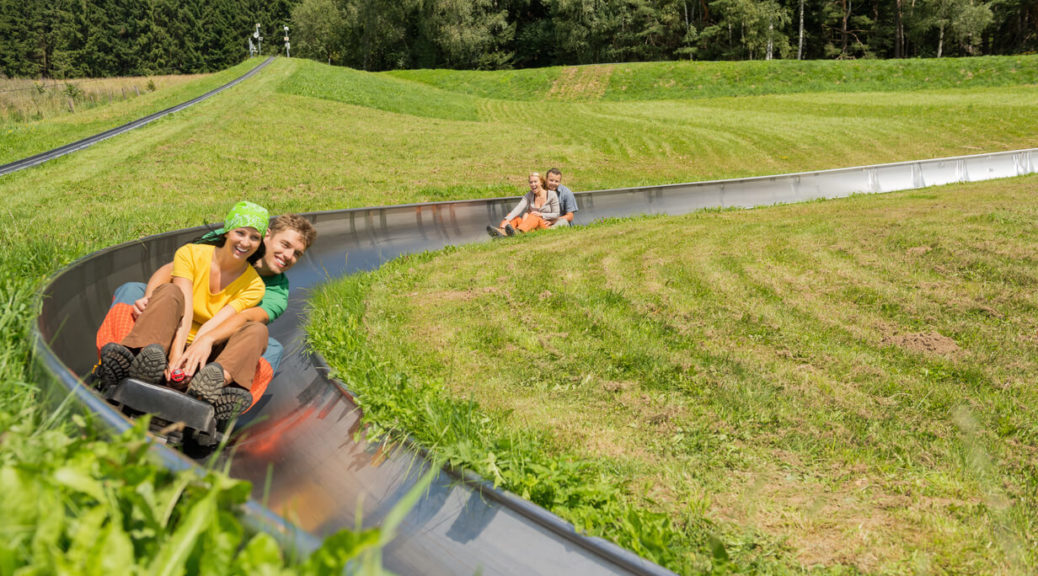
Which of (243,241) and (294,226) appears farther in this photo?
(294,226)

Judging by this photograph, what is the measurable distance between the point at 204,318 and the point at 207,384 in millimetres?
833

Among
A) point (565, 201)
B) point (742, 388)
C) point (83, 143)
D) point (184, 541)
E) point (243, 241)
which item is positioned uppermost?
point (83, 143)

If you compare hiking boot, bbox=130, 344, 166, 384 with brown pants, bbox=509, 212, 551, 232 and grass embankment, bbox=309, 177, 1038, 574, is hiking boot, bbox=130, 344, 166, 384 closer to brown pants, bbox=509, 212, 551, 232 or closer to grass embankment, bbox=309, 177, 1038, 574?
grass embankment, bbox=309, 177, 1038, 574

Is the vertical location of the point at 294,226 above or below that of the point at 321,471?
above

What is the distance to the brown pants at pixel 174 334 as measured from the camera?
361 centimetres

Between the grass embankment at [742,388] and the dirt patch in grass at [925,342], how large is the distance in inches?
0.9

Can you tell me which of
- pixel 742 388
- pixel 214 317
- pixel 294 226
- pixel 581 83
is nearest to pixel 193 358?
pixel 214 317

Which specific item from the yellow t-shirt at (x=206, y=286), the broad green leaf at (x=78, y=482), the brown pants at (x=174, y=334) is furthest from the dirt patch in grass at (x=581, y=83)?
the broad green leaf at (x=78, y=482)

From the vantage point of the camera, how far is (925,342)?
4.94m

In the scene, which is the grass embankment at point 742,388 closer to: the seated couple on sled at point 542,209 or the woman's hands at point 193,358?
the woman's hands at point 193,358

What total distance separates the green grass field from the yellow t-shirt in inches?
30.8

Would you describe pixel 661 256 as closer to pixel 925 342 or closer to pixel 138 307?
pixel 925 342

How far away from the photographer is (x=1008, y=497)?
3062mm

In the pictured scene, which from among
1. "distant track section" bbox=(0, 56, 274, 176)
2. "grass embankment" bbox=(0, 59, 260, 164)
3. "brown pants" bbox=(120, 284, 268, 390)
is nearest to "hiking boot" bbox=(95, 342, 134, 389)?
"brown pants" bbox=(120, 284, 268, 390)
